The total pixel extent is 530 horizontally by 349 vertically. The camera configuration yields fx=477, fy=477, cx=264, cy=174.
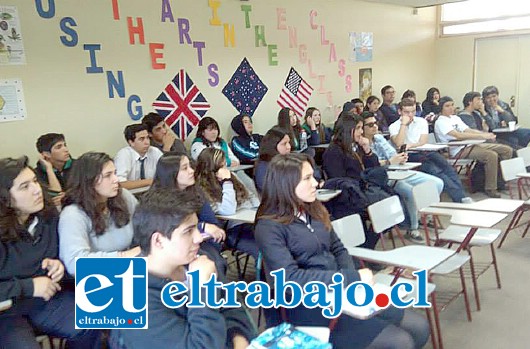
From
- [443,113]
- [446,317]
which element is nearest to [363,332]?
[446,317]

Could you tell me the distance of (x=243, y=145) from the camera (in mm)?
5539

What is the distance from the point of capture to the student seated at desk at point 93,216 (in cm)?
226

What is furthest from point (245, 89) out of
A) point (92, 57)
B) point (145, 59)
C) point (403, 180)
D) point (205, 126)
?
point (403, 180)

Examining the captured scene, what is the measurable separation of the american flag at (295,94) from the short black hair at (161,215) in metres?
4.87

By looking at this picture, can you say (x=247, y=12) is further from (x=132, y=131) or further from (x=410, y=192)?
(x=410, y=192)

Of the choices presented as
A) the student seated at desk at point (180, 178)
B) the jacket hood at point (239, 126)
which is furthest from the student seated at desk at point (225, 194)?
the jacket hood at point (239, 126)

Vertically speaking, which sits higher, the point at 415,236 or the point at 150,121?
the point at 150,121

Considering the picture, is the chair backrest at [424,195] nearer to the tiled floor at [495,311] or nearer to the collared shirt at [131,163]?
the tiled floor at [495,311]

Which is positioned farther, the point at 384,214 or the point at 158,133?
the point at 158,133

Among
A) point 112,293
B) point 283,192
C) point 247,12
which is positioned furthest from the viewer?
point 247,12

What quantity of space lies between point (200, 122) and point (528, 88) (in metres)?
6.33

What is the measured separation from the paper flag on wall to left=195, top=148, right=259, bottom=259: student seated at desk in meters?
2.44

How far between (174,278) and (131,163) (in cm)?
281

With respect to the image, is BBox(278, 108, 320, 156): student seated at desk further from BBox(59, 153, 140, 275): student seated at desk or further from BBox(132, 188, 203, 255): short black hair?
BBox(132, 188, 203, 255): short black hair
